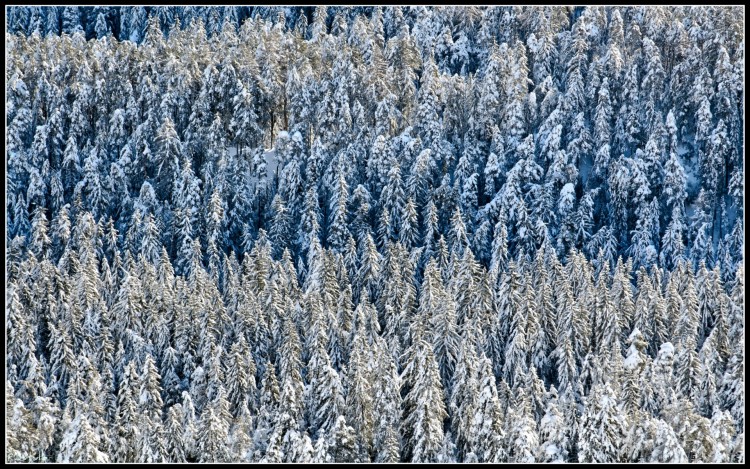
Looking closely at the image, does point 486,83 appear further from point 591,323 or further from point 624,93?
point 591,323

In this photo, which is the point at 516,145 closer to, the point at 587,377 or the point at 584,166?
the point at 584,166

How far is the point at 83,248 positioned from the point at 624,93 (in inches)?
1898

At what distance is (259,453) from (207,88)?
47.7 m

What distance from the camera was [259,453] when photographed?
2178 inches

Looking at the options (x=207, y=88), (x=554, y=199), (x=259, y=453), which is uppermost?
(x=207, y=88)

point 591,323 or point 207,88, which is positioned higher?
point 207,88

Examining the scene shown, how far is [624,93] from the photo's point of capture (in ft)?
303

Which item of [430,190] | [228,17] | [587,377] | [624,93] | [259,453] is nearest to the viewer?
[259,453]

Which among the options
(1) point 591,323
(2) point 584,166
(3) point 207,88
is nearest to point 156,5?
(3) point 207,88

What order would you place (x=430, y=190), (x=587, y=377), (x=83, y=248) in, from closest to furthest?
1. (x=587, y=377)
2. (x=83, y=248)
3. (x=430, y=190)

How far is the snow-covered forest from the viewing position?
55.5 m

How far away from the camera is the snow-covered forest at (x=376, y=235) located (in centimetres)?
5547

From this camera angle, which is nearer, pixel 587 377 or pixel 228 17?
pixel 587 377

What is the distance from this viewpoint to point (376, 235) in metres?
83.4
